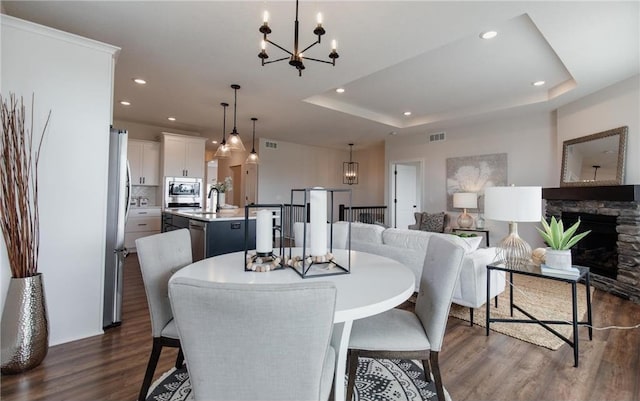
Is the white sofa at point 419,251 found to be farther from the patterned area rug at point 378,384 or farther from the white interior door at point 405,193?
the white interior door at point 405,193

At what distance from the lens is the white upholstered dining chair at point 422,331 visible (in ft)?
4.59

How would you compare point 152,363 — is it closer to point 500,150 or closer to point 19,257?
point 19,257

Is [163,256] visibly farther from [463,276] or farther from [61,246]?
[463,276]

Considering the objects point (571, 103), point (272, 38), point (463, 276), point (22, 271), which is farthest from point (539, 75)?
point (22, 271)

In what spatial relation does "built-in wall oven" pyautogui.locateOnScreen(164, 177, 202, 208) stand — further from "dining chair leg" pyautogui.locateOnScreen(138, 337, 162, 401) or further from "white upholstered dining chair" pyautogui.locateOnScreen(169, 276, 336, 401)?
"white upholstered dining chair" pyautogui.locateOnScreen(169, 276, 336, 401)

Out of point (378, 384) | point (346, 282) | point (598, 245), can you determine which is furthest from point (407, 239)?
point (598, 245)

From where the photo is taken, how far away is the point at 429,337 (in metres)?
1.46

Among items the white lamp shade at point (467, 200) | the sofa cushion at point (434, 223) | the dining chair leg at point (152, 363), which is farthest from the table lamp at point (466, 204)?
the dining chair leg at point (152, 363)

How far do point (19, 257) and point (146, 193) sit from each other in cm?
462

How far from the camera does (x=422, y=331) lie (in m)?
1.50

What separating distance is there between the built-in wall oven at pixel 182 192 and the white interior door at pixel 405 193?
15.0 ft

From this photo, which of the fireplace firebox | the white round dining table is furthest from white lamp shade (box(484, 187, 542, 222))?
the fireplace firebox

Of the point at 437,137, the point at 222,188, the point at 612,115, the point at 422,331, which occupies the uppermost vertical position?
the point at 437,137

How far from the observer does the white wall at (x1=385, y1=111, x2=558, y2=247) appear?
4977 millimetres
